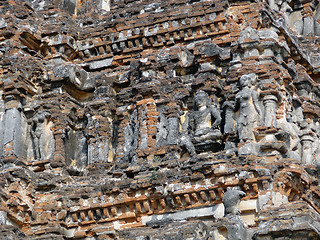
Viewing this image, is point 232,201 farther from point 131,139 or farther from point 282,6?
point 282,6

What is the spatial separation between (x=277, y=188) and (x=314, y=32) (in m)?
6.55

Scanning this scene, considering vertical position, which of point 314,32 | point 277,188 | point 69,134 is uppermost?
point 314,32

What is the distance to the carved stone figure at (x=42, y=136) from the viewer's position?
27.4 m

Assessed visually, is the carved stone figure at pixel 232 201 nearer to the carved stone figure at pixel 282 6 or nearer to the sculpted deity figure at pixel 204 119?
the sculpted deity figure at pixel 204 119

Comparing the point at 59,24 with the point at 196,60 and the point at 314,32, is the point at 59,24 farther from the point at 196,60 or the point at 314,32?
the point at 314,32

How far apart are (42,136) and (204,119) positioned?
395 cm

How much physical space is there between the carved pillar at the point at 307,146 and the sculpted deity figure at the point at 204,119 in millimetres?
1994

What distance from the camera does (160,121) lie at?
26.6 m

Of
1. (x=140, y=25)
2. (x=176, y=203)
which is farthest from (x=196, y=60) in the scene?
(x=176, y=203)

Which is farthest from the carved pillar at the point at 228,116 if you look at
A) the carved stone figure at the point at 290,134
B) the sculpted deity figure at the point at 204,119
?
the carved stone figure at the point at 290,134

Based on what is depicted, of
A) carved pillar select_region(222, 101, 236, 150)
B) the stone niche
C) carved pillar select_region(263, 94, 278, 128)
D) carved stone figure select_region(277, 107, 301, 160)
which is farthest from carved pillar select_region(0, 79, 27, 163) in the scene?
carved stone figure select_region(277, 107, 301, 160)

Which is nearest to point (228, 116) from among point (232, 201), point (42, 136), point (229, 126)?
point (229, 126)

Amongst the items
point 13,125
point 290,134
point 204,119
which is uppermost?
point 13,125

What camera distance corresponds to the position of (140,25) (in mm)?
28344
